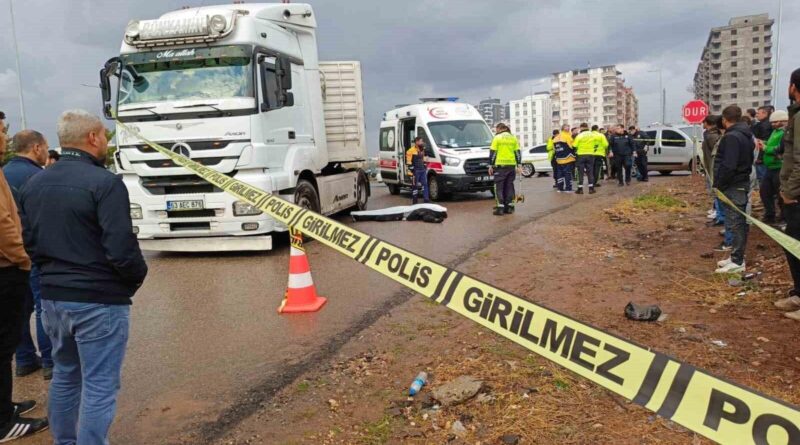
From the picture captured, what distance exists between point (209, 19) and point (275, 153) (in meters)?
2.13

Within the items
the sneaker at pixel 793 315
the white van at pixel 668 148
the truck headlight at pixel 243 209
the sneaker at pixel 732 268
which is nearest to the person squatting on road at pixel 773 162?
the sneaker at pixel 732 268

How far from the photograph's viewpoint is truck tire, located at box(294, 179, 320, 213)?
29.0 feet

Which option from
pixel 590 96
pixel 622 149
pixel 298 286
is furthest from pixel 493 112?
pixel 298 286

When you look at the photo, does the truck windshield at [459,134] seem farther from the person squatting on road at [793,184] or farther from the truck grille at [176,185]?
the person squatting on road at [793,184]

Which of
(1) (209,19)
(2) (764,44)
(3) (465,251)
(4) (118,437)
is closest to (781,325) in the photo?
(3) (465,251)

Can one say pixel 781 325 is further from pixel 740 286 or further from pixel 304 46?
pixel 304 46

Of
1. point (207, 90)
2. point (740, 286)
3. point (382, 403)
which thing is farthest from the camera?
point (207, 90)

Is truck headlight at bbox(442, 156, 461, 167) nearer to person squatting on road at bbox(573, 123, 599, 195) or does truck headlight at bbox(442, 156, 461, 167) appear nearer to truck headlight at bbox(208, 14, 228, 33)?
person squatting on road at bbox(573, 123, 599, 195)

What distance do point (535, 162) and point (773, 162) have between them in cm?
1891

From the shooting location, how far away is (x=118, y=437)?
3225 mm

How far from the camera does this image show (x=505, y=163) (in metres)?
11.4

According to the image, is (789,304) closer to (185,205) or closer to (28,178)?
(28,178)

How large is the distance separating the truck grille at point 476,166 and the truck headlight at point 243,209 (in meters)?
7.31

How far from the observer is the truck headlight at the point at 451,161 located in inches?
554
